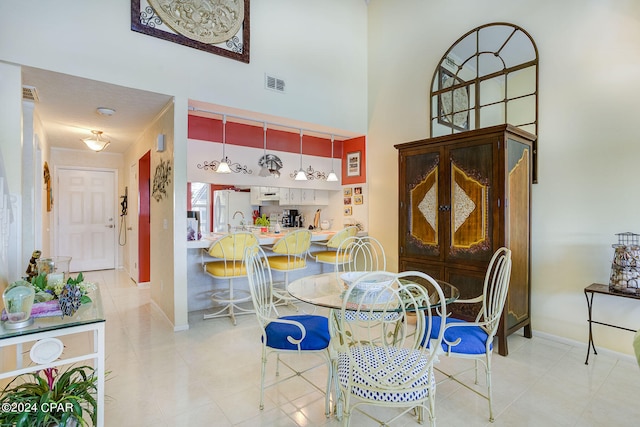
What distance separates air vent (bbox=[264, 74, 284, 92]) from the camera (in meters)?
3.90

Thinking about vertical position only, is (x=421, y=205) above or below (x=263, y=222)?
above

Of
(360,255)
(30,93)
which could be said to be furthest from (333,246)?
(30,93)

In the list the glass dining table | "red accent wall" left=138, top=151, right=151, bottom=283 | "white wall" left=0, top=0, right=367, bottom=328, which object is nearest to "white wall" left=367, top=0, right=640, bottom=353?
the glass dining table

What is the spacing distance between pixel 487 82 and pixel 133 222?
5.57 metres

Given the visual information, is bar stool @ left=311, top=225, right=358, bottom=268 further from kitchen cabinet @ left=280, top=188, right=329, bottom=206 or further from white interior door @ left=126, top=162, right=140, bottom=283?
white interior door @ left=126, top=162, right=140, bottom=283

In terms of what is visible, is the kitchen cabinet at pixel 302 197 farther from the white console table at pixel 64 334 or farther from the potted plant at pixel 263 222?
the white console table at pixel 64 334

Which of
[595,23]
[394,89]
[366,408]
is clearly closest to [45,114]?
[394,89]

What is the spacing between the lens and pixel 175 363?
2.68 meters

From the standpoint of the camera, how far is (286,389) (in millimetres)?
2277

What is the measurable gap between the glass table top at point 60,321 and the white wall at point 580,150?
3.54m

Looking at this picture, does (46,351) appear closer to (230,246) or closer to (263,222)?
(230,246)

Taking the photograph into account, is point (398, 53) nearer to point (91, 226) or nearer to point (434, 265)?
point (434, 265)

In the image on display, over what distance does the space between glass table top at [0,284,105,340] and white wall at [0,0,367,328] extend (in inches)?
65.1

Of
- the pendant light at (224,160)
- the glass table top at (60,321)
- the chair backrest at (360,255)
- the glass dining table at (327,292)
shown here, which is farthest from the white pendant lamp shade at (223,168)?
the glass table top at (60,321)
